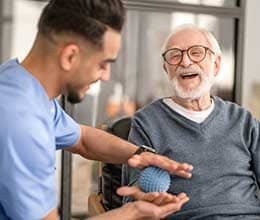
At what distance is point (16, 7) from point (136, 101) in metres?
1.04

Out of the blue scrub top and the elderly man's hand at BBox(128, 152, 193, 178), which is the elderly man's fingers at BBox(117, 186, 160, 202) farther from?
the blue scrub top

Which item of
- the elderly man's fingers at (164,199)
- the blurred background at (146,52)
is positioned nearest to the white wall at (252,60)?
the blurred background at (146,52)

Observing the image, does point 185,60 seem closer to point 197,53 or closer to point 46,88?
point 197,53

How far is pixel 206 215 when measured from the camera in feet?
Answer: 6.28

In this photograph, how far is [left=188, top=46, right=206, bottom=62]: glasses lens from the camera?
2.05 metres

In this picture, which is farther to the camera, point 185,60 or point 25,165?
point 185,60

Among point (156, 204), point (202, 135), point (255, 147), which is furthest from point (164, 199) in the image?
point (255, 147)

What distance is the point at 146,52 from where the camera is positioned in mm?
3824

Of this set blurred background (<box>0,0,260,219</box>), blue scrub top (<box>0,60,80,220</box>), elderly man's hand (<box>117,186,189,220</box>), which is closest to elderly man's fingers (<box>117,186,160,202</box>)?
elderly man's hand (<box>117,186,189,220</box>)

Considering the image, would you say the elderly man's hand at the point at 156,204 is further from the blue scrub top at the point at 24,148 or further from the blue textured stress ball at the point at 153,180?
the blue scrub top at the point at 24,148

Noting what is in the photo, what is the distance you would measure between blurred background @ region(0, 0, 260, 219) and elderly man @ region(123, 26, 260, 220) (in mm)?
1206

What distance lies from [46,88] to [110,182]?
0.90m

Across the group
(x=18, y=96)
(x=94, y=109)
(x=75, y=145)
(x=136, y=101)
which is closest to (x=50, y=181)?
(x=18, y=96)

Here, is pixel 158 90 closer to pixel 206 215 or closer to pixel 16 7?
pixel 16 7
